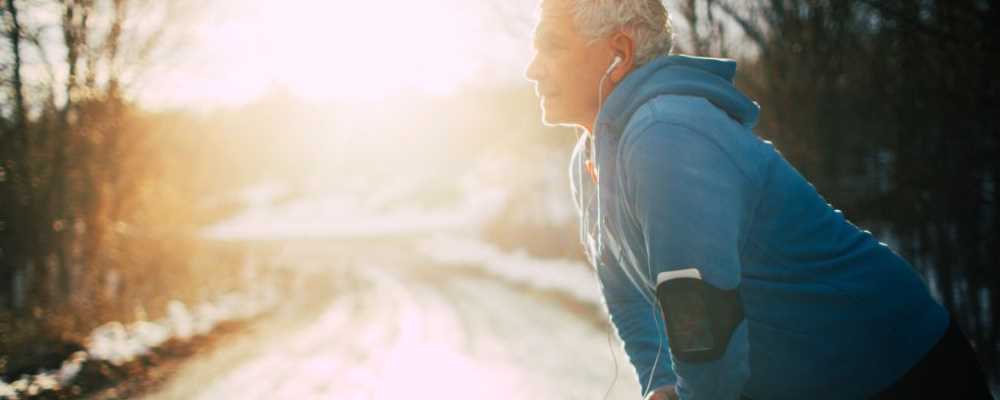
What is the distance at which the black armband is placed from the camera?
121 centimetres

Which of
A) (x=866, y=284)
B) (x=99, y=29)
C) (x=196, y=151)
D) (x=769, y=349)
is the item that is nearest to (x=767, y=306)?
(x=769, y=349)

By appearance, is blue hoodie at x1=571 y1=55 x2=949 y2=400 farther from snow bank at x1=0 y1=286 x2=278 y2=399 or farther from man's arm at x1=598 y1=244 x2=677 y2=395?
snow bank at x1=0 y1=286 x2=278 y2=399

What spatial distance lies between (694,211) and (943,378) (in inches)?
27.2

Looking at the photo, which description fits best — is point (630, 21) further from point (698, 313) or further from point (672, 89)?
point (698, 313)

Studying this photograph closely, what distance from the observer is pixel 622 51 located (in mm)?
1525

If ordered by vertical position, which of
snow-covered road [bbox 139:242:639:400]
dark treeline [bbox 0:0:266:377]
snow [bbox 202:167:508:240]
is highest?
dark treeline [bbox 0:0:266:377]

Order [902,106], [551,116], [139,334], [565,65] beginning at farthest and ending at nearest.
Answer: [139,334]
[902,106]
[551,116]
[565,65]

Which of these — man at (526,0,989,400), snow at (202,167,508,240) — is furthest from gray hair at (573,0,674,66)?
snow at (202,167,508,240)

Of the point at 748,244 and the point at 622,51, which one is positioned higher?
the point at 622,51

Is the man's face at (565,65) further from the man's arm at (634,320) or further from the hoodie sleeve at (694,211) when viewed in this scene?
the man's arm at (634,320)

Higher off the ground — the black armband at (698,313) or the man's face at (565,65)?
the man's face at (565,65)

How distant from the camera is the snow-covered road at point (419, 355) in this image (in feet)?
23.3

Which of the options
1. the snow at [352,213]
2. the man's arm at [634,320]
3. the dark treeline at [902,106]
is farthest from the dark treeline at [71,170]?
the snow at [352,213]

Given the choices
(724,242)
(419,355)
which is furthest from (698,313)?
(419,355)
